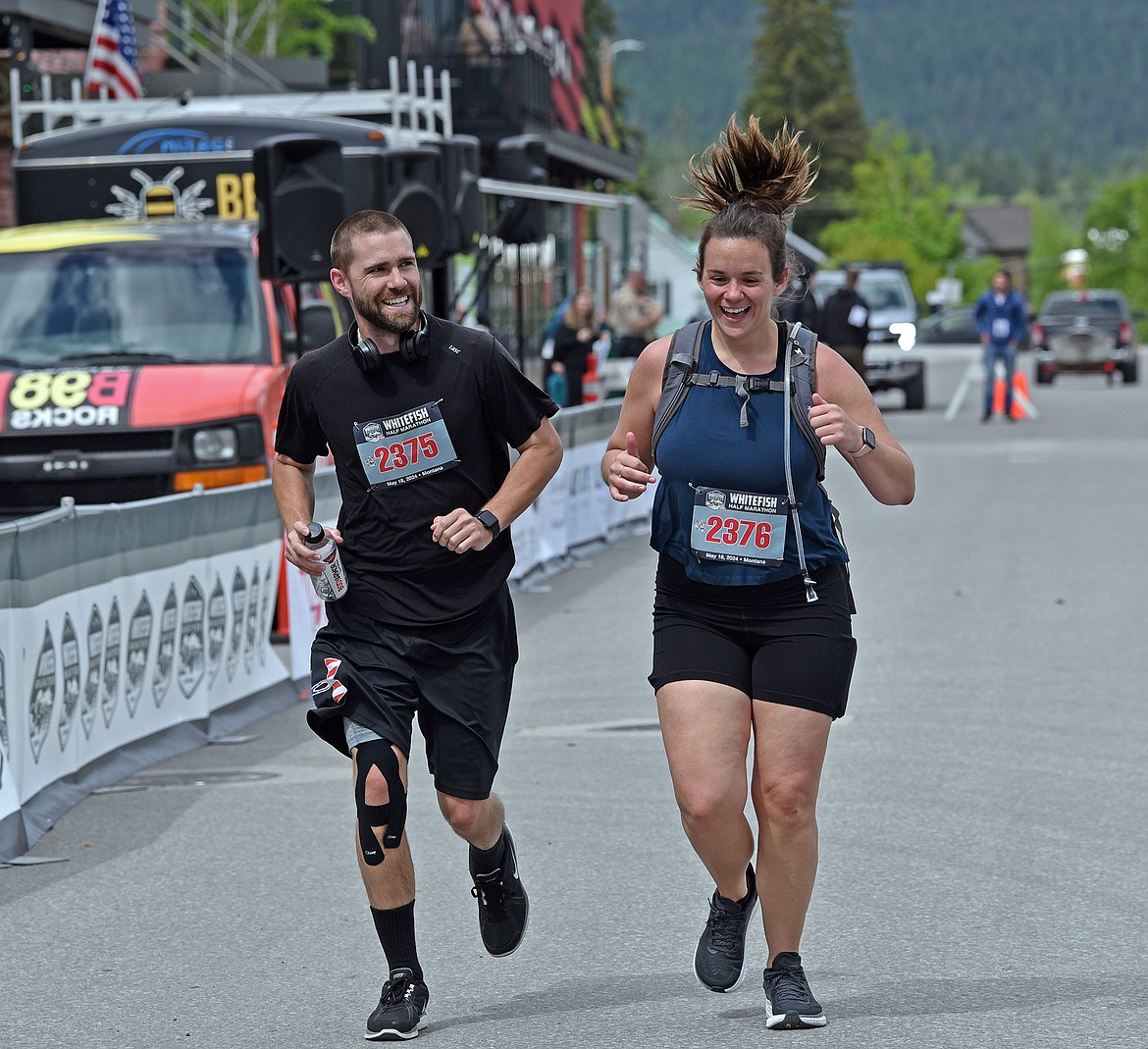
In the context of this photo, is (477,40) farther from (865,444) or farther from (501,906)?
(865,444)

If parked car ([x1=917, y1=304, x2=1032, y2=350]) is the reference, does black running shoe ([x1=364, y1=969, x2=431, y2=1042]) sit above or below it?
above

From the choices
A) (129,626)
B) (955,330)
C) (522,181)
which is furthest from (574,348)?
(955,330)

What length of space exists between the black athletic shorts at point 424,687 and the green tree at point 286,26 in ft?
85.1

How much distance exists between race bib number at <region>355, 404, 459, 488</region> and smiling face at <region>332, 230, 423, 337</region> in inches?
8.3

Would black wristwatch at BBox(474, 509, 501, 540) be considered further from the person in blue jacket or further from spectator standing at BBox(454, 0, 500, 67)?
spectator standing at BBox(454, 0, 500, 67)

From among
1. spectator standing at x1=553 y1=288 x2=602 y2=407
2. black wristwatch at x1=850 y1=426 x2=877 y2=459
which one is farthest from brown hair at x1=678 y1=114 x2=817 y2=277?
spectator standing at x1=553 y1=288 x2=602 y2=407

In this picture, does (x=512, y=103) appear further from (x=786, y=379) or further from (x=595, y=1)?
(x=595, y=1)

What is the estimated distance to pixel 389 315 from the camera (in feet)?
16.7

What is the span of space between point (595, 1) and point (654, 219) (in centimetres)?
2729

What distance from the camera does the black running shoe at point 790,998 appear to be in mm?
5027

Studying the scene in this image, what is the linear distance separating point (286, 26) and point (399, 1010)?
95.9 ft

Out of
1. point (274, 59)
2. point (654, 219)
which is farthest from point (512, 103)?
point (654, 219)

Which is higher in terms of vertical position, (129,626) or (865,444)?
(865,444)

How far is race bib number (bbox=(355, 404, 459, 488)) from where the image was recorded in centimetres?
515
